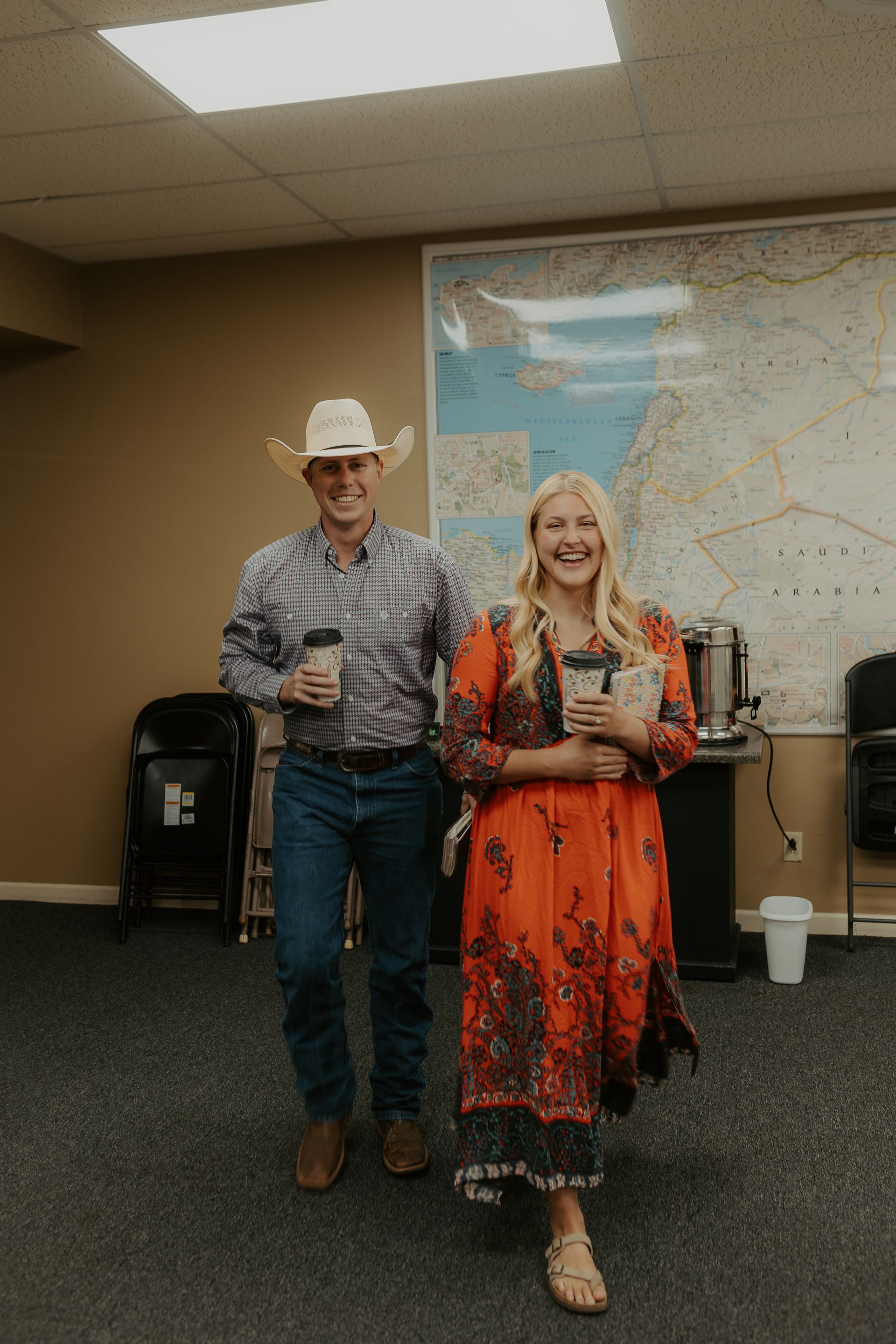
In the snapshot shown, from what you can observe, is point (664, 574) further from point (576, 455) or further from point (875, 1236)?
point (875, 1236)

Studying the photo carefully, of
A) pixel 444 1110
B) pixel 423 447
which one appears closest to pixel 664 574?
pixel 423 447

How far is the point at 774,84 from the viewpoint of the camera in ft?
9.64

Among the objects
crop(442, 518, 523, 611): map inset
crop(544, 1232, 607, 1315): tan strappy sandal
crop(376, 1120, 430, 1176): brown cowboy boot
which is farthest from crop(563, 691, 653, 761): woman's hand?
crop(442, 518, 523, 611): map inset

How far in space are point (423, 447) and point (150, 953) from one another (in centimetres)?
220

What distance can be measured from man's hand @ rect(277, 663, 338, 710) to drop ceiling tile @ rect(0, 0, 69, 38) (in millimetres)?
1645

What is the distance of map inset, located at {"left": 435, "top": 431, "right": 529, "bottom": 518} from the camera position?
4184 millimetres

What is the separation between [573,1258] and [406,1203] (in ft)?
1.47

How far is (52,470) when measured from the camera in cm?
463

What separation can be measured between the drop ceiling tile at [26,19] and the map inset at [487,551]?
2.18 meters

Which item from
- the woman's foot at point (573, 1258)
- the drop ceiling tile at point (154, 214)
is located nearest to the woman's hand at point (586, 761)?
the woman's foot at point (573, 1258)

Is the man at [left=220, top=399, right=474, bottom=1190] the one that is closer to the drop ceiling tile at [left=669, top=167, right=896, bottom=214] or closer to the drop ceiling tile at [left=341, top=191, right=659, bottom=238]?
the drop ceiling tile at [left=341, top=191, right=659, bottom=238]

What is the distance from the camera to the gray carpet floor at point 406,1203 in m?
1.91

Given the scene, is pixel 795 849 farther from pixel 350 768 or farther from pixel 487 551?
pixel 350 768

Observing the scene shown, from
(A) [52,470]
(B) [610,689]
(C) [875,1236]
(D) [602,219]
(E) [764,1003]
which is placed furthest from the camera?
(A) [52,470]
